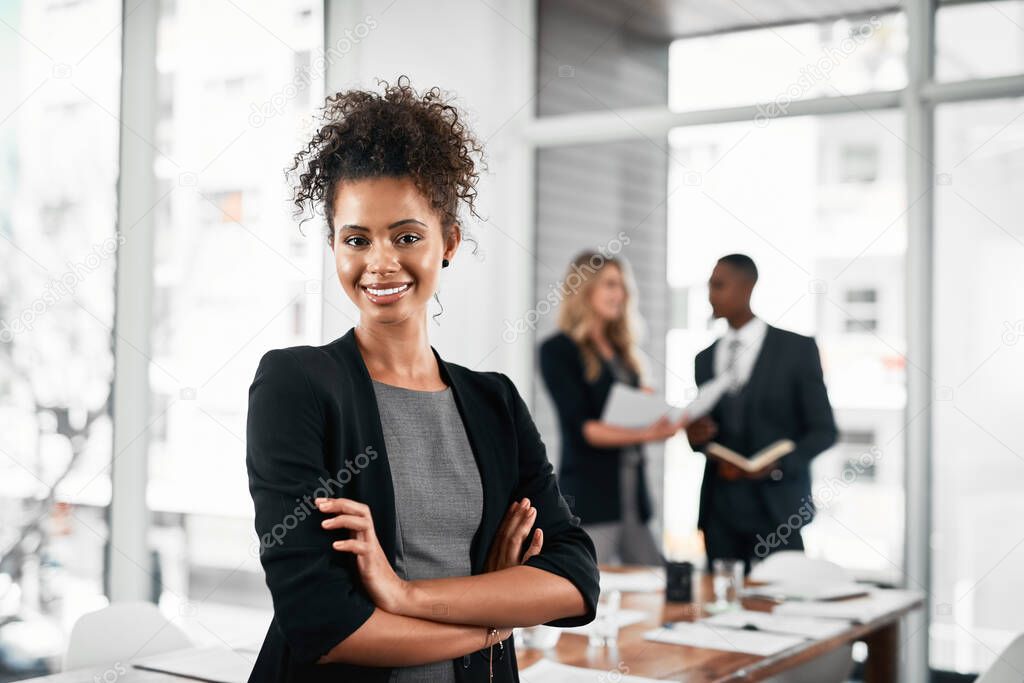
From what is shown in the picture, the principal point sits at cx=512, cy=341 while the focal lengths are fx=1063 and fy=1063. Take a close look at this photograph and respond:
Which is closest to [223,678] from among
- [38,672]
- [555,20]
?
[38,672]

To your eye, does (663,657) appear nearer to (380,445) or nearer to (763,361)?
(380,445)

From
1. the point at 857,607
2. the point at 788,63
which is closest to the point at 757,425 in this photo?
the point at 857,607

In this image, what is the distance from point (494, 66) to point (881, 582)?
304 centimetres

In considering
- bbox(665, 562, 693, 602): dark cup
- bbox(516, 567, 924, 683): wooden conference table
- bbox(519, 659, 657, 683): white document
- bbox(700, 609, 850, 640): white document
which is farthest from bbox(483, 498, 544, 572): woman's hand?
bbox(665, 562, 693, 602): dark cup

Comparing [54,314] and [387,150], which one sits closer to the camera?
[387,150]

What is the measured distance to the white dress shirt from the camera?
4.43 meters

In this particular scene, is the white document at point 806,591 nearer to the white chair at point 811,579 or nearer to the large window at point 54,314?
the white chair at point 811,579

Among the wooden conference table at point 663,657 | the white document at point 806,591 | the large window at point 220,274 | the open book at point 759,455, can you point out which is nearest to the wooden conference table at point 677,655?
the wooden conference table at point 663,657

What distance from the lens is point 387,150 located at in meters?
1.46

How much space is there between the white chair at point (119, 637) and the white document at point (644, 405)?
2.43 m

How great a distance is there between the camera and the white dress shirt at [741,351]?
443cm

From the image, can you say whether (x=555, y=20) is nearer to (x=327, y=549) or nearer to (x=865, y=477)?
(x=865, y=477)

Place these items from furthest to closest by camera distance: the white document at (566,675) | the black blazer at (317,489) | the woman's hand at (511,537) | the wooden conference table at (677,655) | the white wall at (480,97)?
the white wall at (480,97)
the wooden conference table at (677,655)
the white document at (566,675)
the woman's hand at (511,537)
the black blazer at (317,489)

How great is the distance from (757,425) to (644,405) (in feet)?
1.58
